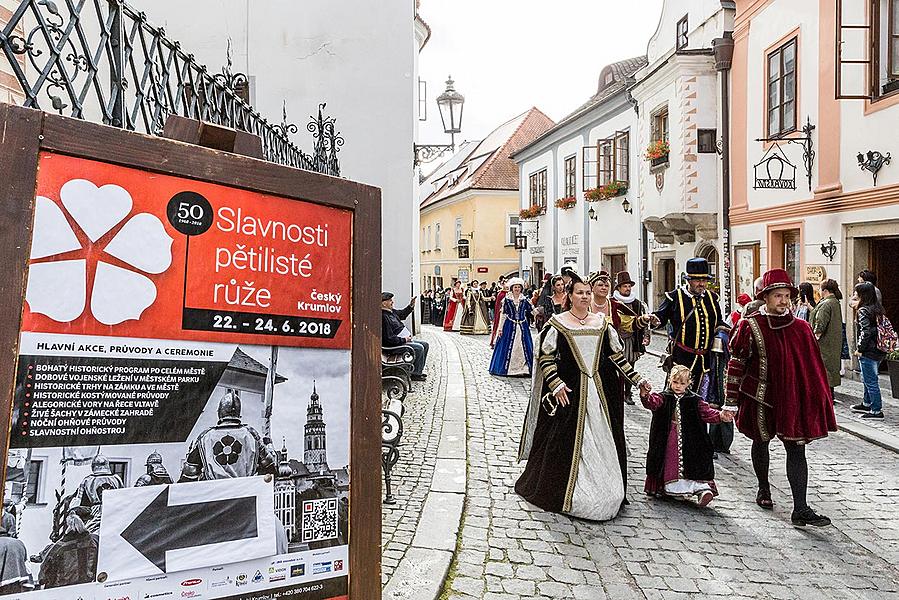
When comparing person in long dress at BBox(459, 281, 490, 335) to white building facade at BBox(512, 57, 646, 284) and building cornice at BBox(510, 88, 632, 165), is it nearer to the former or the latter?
white building facade at BBox(512, 57, 646, 284)

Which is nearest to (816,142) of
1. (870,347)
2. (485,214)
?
(870,347)

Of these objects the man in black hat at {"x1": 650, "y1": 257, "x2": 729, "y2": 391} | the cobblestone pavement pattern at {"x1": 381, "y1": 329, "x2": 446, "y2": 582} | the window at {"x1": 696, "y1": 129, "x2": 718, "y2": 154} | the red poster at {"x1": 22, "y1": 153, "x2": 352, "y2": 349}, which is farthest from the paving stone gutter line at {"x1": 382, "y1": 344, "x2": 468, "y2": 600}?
the window at {"x1": 696, "y1": 129, "x2": 718, "y2": 154}

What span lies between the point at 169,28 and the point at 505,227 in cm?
2879

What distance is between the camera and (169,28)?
1164 cm

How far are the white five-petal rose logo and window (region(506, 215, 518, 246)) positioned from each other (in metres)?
37.5

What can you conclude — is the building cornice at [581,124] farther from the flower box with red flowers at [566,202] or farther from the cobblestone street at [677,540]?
the cobblestone street at [677,540]

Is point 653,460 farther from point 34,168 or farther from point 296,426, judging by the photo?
point 34,168

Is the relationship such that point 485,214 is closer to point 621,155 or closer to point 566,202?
point 566,202

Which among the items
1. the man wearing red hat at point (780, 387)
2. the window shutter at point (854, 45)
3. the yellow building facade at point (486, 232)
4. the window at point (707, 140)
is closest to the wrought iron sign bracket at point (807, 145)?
the window shutter at point (854, 45)

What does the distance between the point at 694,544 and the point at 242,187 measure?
4049 millimetres

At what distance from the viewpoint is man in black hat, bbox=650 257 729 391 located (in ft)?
25.8

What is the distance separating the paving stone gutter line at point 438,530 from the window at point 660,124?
12229mm

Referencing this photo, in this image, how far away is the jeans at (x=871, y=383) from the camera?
8820 mm

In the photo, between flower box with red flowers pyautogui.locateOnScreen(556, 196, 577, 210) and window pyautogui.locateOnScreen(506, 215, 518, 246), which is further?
window pyautogui.locateOnScreen(506, 215, 518, 246)
